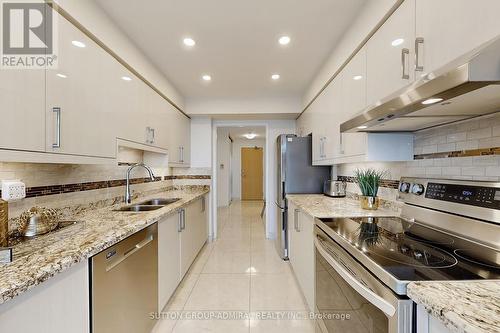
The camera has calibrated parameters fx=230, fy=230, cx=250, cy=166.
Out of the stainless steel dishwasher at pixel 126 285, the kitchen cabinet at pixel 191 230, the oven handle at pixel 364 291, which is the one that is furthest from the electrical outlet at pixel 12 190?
the oven handle at pixel 364 291

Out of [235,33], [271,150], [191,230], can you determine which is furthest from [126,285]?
[271,150]

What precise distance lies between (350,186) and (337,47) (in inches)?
59.0

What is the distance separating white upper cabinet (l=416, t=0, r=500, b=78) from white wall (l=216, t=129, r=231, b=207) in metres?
6.39

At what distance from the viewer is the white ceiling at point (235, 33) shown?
5.37 ft

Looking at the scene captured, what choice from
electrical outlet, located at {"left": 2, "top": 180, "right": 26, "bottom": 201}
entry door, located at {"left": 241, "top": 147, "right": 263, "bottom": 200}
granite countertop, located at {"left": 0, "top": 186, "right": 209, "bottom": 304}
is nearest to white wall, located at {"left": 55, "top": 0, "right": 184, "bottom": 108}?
electrical outlet, located at {"left": 2, "top": 180, "right": 26, "bottom": 201}

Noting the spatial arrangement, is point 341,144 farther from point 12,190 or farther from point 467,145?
point 12,190

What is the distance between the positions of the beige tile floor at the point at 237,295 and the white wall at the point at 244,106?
2180 mm

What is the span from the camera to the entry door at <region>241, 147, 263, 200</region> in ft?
29.1

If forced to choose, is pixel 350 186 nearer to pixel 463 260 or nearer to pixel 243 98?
pixel 463 260

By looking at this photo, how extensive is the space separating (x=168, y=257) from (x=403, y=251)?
1799 millimetres

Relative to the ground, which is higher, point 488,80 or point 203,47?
point 203,47

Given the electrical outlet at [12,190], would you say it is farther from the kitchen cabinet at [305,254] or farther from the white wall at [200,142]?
the white wall at [200,142]

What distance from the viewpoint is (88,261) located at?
1.06m

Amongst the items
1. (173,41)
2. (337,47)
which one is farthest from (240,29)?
(337,47)
